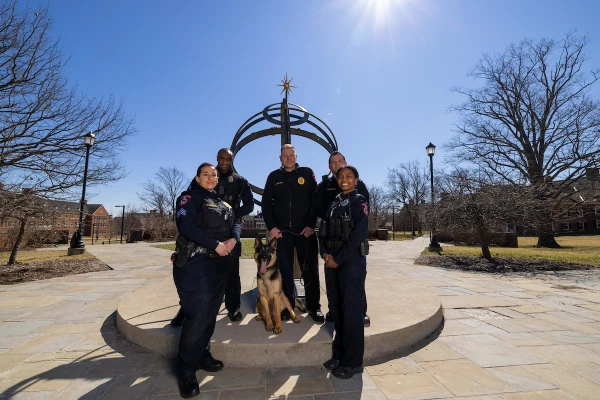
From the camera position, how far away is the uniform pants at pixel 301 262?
12.3 ft

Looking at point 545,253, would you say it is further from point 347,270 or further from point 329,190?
point 347,270

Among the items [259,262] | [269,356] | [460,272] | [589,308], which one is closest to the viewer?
[269,356]

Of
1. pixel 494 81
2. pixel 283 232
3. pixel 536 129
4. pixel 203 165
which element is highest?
pixel 494 81

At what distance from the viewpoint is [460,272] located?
31.8 ft

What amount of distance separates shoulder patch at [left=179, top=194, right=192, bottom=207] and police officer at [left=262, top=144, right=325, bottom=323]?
1276 mm

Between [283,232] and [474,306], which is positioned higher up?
[283,232]

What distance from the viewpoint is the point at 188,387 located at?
2.39 m

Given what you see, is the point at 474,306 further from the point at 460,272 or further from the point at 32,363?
the point at 32,363

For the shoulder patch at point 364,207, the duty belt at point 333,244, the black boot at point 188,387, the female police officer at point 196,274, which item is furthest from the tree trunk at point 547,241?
the black boot at point 188,387

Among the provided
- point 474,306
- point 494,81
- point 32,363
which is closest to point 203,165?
point 32,363

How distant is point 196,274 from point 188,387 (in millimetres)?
973

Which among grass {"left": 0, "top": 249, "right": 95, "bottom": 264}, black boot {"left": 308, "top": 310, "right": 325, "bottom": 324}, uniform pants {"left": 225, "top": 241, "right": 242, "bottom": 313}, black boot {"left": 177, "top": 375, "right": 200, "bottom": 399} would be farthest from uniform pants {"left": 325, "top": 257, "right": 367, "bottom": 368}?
grass {"left": 0, "top": 249, "right": 95, "bottom": 264}

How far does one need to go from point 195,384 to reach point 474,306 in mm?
5264

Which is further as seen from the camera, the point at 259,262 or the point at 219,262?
the point at 259,262
